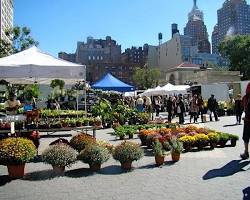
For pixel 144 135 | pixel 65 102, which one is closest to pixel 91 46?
pixel 65 102

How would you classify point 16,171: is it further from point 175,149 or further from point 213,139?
point 213,139

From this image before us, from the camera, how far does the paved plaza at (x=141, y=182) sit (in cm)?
756

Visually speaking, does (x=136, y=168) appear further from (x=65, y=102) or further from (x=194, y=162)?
(x=65, y=102)

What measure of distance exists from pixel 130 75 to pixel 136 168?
140 meters

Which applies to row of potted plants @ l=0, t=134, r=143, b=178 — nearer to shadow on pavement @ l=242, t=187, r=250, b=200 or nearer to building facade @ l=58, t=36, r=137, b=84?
shadow on pavement @ l=242, t=187, r=250, b=200

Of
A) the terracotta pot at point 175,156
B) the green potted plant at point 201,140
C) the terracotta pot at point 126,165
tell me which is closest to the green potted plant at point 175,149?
the terracotta pot at point 175,156

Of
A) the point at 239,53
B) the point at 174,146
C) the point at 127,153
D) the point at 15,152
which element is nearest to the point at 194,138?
the point at 174,146

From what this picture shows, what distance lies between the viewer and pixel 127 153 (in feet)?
32.2

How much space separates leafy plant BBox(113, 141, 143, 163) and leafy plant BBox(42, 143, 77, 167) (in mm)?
1072

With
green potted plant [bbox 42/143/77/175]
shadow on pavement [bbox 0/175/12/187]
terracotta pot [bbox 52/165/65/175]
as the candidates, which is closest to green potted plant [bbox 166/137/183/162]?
green potted plant [bbox 42/143/77/175]

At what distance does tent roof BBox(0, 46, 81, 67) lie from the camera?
12.7 metres

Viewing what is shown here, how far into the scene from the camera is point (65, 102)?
4525 cm

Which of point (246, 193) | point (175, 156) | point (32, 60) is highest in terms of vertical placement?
point (32, 60)

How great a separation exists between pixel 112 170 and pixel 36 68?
451cm
